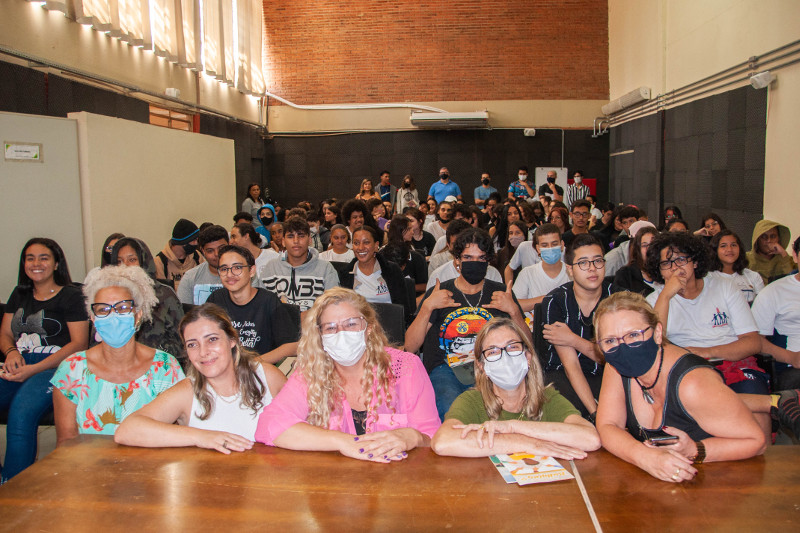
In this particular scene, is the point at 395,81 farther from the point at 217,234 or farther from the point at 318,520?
the point at 318,520

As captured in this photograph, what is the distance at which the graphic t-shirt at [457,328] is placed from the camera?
11.4ft

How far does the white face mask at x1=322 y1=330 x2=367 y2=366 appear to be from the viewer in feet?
7.92

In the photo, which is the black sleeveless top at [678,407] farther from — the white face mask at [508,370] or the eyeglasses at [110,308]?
the eyeglasses at [110,308]

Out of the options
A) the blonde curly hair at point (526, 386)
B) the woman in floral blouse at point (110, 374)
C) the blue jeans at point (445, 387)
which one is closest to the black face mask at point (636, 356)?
the blonde curly hair at point (526, 386)

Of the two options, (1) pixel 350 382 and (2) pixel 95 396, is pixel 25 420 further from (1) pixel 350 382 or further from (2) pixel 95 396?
(1) pixel 350 382

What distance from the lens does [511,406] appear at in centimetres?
246

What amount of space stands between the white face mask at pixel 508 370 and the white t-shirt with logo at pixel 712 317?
5.14ft

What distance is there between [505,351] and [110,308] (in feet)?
5.58

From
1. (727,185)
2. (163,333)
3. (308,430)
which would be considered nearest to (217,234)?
(163,333)

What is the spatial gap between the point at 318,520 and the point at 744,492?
117cm

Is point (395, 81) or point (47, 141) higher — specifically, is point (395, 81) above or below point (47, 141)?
above

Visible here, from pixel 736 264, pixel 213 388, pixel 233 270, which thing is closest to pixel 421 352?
pixel 233 270

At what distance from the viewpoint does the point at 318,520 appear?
1623 millimetres

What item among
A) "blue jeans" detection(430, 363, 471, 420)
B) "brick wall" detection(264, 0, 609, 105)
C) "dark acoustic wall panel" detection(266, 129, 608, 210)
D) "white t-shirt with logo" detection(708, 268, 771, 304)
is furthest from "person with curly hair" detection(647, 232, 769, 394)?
"brick wall" detection(264, 0, 609, 105)
